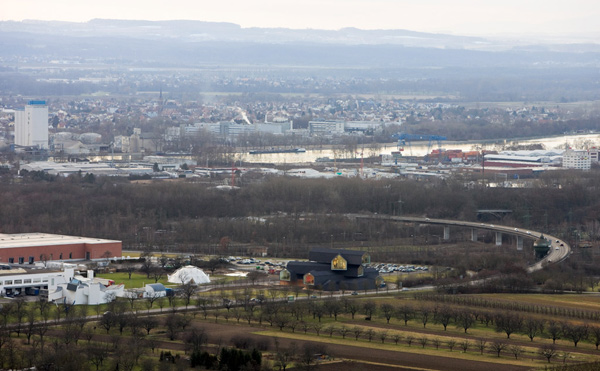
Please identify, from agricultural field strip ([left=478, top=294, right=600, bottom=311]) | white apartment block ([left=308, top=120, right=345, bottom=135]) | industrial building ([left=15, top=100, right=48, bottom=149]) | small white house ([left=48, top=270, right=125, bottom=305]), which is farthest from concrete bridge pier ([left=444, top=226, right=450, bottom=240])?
white apartment block ([left=308, top=120, right=345, bottom=135])

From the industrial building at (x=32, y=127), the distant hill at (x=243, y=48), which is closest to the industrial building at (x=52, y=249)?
the industrial building at (x=32, y=127)

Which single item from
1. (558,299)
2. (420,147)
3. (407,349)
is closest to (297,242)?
(558,299)

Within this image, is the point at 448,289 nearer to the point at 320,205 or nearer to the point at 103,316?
the point at 103,316

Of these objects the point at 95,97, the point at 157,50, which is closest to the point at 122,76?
the point at 95,97

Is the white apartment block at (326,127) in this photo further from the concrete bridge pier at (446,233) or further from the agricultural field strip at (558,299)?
the agricultural field strip at (558,299)

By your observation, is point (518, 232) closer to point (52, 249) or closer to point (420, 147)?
point (52, 249)

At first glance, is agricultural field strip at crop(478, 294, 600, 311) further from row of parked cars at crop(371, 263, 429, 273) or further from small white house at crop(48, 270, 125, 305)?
small white house at crop(48, 270, 125, 305)

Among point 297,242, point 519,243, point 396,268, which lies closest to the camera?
point 396,268
